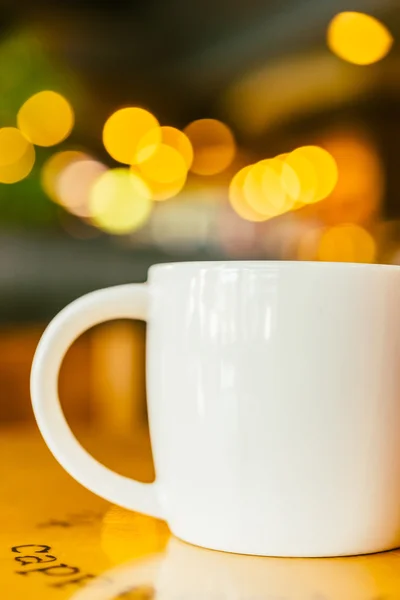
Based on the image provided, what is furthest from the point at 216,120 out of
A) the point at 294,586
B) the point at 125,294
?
the point at 294,586

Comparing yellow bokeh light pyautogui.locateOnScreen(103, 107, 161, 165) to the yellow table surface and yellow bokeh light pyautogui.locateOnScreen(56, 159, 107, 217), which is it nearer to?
yellow bokeh light pyautogui.locateOnScreen(56, 159, 107, 217)

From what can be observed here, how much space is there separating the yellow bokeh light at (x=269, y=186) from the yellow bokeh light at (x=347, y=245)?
0.10m

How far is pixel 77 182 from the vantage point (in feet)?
4.90

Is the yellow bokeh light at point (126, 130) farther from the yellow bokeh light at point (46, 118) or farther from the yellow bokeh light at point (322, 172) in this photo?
the yellow bokeh light at point (322, 172)

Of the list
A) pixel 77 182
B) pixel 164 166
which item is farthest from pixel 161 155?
pixel 77 182

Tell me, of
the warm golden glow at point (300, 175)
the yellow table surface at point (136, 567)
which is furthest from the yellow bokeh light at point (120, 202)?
the yellow table surface at point (136, 567)

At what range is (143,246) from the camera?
4.93 ft

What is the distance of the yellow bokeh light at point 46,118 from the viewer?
1.44 meters

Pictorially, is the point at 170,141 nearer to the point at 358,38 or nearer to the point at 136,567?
the point at 358,38

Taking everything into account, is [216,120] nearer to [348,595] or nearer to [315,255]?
[315,255]

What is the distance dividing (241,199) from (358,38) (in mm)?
349

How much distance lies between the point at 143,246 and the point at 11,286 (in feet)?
0.83

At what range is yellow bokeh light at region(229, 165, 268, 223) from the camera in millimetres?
1488

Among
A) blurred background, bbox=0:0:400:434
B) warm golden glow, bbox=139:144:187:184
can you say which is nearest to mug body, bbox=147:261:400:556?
blurred background, bbox=0:0:400:434
